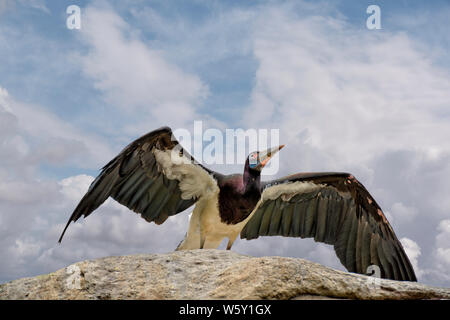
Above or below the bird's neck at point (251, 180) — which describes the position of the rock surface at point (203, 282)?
below

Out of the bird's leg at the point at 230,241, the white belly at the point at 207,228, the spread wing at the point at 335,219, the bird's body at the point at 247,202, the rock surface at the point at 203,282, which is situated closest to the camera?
the rock surface at the point at 203,282

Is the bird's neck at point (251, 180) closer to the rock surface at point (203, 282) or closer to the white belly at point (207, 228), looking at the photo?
the white belly at point (207, 228)

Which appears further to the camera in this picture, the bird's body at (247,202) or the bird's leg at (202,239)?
the bird's leg at (202,239)

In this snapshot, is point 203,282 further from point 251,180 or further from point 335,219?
point 335,219

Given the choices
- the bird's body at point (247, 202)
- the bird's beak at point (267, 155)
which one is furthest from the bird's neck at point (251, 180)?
the bird's beak at point (267, 155)

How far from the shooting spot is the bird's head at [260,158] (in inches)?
264

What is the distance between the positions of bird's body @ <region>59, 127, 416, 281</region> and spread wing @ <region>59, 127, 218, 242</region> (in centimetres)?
1

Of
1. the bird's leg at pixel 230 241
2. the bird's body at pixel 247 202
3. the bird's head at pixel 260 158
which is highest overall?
the bird's head at pixel 260 158

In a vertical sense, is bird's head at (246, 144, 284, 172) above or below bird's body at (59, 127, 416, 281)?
above

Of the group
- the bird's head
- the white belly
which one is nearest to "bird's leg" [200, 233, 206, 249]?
the white belly

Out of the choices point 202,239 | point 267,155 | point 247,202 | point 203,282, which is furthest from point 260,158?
point 203,282

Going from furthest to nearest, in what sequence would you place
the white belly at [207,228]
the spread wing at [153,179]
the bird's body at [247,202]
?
the white belly at [207,228] < the bird's body at [247,202] < the spread wing at [153,179]

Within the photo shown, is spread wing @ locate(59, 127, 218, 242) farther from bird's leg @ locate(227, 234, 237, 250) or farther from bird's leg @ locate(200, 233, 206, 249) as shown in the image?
bird's leg @ locate(227, 234, 237, 250)

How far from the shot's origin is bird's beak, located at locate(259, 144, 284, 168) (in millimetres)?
6730
